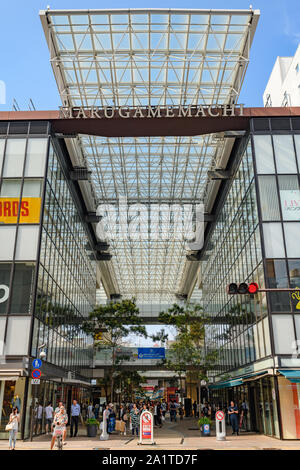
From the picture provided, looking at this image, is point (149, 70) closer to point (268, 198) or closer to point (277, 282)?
point (268, 198)

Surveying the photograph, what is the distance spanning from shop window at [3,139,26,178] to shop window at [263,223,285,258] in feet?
47.8

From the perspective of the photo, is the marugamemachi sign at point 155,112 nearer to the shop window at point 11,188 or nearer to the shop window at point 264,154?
the shop window at point 264,154

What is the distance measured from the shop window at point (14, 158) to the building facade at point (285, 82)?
34.6 metres

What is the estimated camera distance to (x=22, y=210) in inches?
1006

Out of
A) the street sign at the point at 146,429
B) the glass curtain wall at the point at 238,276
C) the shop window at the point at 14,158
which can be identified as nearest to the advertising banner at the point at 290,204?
the glass curtain wall at the point at 238,276

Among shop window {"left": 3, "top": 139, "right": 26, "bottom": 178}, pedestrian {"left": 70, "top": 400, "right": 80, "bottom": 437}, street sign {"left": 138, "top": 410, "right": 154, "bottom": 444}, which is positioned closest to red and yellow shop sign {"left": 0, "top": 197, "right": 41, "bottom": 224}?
shop window {"left": 3, "top": 139, "right": 26, "bottom": 178}

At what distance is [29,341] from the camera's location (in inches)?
904

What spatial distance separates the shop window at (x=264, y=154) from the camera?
25.7 metres

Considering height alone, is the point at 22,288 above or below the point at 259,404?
above

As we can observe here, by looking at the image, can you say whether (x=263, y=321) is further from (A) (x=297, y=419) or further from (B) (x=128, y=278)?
(B) (x=128, y=278)

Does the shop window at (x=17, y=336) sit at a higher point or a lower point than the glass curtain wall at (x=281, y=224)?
lower

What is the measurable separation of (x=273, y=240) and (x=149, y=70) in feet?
44.9

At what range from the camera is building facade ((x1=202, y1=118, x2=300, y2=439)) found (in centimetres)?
2206

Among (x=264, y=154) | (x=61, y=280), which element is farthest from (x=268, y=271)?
(x=61, y=280)
